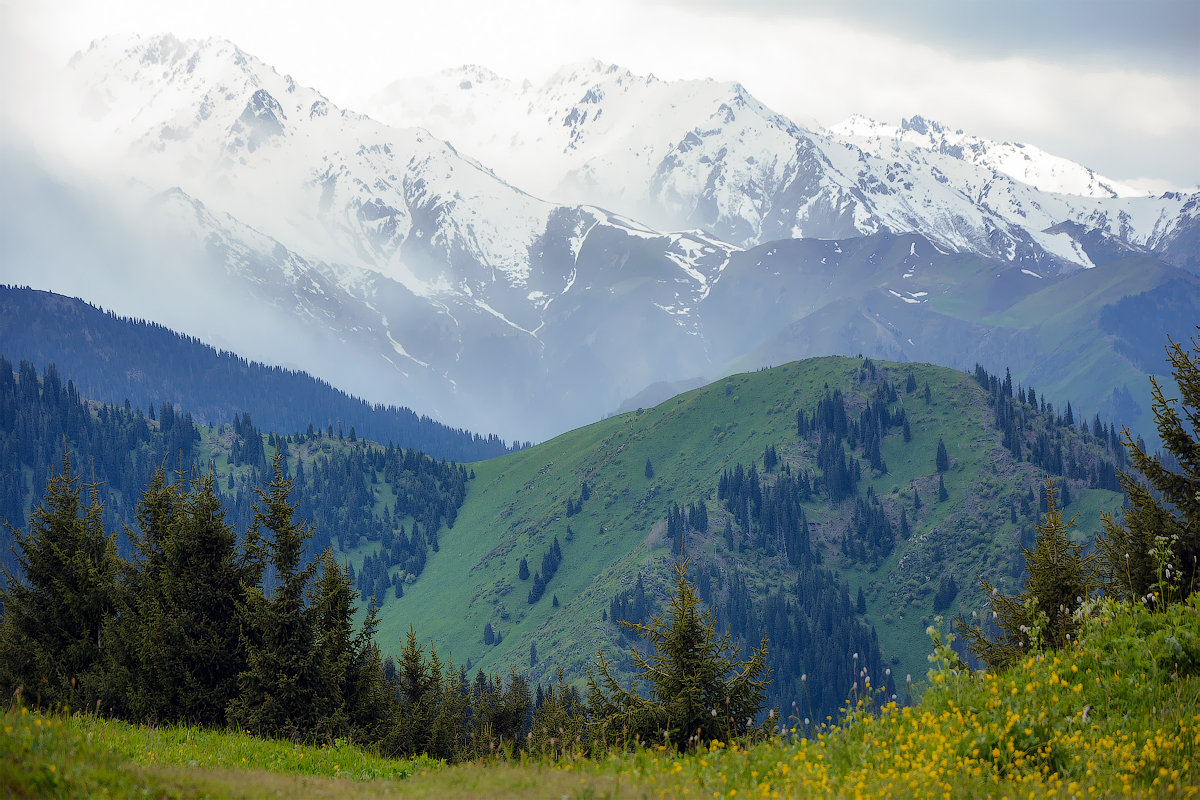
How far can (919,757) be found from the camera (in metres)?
15.7

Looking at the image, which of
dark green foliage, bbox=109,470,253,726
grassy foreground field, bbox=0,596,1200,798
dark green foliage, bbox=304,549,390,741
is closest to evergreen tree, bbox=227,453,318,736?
dark green foliage, bbox=304,549,390,741

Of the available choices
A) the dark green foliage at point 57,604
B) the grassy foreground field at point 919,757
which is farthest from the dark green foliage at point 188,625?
the grassy foreground field at point 919,757

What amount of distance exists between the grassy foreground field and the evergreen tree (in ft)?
52.9

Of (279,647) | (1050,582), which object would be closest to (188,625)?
(279,647)

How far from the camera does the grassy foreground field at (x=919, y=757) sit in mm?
14867

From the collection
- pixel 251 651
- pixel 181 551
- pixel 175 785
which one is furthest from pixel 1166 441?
pixel 181 551

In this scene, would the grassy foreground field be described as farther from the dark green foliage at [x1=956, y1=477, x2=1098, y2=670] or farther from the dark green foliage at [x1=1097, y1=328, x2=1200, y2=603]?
the dark green foliage at [x1=956, y1=477, x2=1098, y2=670]

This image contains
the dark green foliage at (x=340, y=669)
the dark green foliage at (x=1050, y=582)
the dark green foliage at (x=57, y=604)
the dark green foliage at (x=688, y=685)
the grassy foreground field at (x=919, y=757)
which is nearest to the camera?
the grassy foreground field at (x=919, y=757)

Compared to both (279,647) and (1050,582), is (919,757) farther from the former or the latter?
(279,647)

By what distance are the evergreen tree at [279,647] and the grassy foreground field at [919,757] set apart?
16109mm

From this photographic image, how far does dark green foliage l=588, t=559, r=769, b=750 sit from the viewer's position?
93.9 ft

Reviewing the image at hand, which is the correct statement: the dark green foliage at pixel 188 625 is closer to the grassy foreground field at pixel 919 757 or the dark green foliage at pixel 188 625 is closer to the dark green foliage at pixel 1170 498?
the grassy foreground field at pixel 919 757

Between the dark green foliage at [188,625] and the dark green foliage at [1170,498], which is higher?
the dark green foliage at [1170,498]

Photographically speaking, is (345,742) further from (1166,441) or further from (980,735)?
(1166,441)
